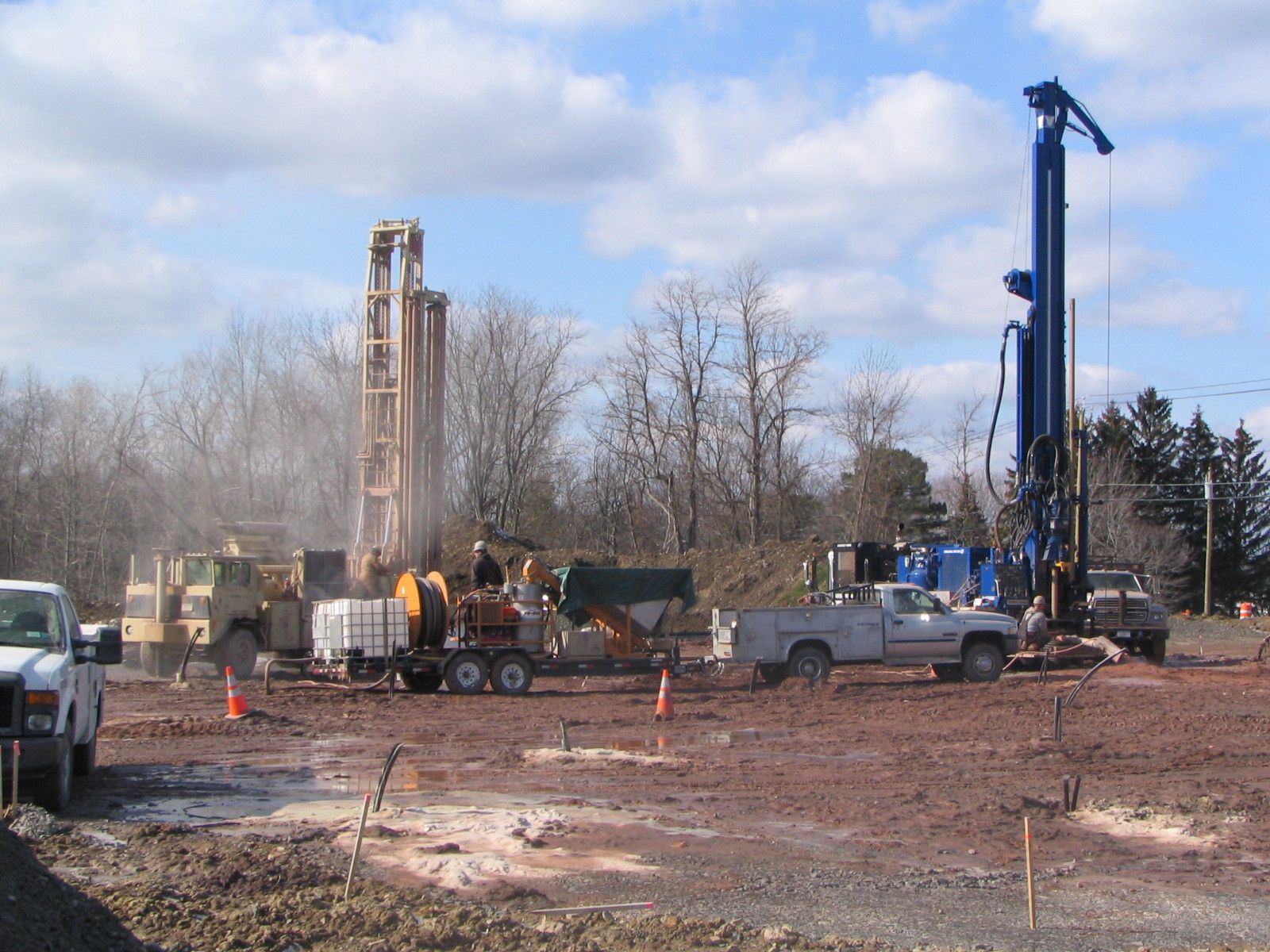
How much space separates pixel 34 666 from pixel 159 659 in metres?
16.1

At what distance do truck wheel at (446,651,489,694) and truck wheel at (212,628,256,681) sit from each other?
18.7 ft

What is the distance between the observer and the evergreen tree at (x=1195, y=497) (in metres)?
66.4

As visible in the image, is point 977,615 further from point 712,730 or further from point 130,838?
point 130,838

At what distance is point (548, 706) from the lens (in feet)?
66.2

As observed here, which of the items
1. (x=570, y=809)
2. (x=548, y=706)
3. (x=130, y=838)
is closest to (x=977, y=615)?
(x=548, y=706)

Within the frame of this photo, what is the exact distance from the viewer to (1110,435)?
66.1 metres

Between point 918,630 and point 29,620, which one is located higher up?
point 29,620

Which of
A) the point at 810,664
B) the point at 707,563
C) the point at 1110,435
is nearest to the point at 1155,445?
the point at 1110,435

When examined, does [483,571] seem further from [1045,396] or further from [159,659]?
[1045,396]

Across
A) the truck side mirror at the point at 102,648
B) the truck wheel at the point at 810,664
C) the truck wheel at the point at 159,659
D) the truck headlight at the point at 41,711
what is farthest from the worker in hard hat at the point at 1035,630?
the truck headlight at the point at 41,711

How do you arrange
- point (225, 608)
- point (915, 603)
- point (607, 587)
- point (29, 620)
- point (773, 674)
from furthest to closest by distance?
point (225, 608) < point (915, 603) < point (773, 674) < point (607, 587) < point (29, 620)

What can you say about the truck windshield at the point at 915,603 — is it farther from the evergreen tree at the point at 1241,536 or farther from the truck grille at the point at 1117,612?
the evergreen tree at the point at 1241,536

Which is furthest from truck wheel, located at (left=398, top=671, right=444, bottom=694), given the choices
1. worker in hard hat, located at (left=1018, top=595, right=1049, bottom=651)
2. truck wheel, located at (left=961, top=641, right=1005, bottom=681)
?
worker in hard hat, located at (left=1018, top=595, right=1049, bottom=651)

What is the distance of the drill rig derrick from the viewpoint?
28.9 m
